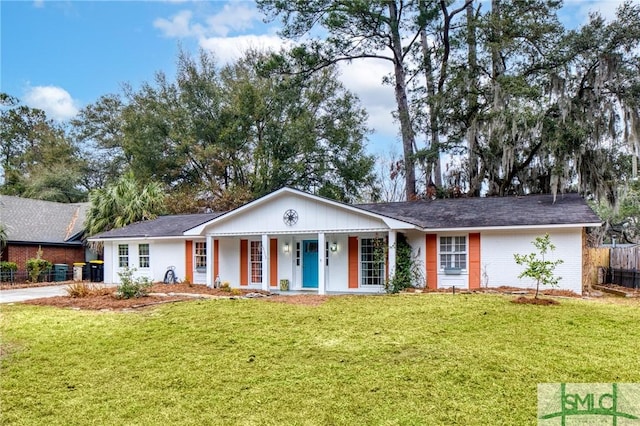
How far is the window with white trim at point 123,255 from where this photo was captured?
20.2 m

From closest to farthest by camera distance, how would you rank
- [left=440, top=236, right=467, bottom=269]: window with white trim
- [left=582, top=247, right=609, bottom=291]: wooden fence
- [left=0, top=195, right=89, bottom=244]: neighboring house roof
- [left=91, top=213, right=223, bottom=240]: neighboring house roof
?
[left=440, top=236, right=467, bottom=269]: window with white trim → [left=582, top=247, right=609, bottom=291]: wooden fence → [left=91, top=213, right=223, bottom=240]: neighboring house roof → [left=0, top=195, right=89, bottom=244]: neighboring house roof

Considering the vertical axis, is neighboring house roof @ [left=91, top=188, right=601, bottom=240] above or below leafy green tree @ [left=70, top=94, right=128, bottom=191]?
below

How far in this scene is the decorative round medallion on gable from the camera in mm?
15414

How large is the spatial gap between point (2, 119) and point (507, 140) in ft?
124

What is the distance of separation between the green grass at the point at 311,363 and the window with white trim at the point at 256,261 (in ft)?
23.8

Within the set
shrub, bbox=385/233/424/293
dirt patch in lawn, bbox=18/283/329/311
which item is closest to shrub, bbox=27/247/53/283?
dirt patch in lawn, bbox=18/283/329/311

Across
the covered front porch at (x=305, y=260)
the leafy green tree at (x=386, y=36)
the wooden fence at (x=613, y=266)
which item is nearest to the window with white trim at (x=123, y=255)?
the covered front porch at (x=305, y=260)

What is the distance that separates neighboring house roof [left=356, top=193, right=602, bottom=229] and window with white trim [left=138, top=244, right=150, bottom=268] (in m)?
9.78

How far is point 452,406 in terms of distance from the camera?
477cm

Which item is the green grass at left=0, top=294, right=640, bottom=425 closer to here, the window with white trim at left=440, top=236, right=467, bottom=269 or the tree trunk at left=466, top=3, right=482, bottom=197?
the window with white trim at left=440, top=236, right=467, bottom=269

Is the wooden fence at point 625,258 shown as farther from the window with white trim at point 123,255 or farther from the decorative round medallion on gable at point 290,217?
the window with white trim at point 123,255

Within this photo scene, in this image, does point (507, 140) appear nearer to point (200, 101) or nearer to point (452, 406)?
point (452, 406)

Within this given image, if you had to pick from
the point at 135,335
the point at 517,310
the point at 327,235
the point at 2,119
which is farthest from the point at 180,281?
the point at 2,119

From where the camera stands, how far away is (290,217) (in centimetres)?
1548
